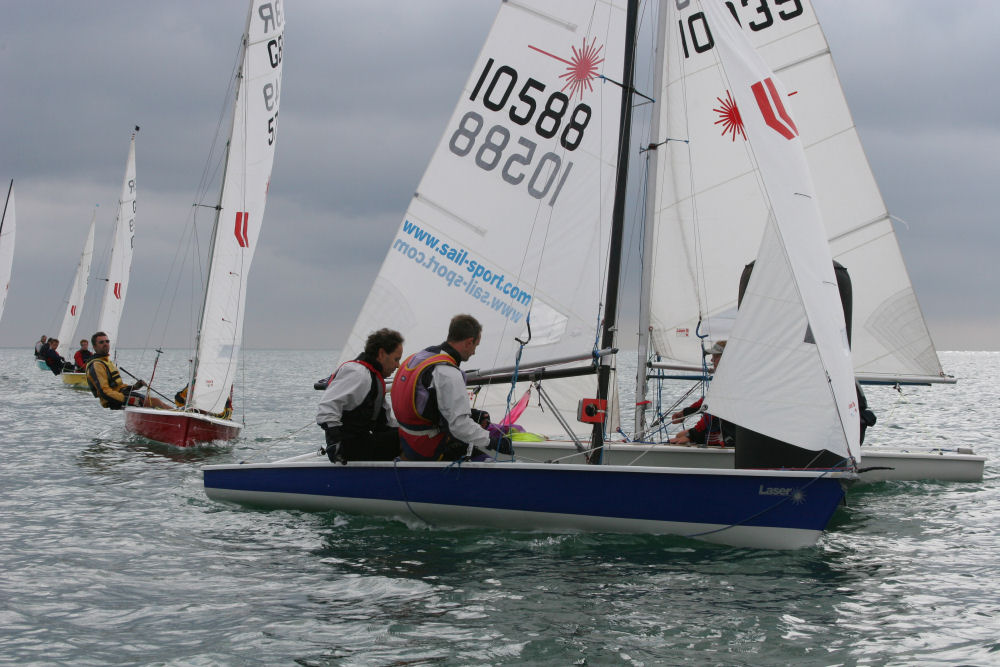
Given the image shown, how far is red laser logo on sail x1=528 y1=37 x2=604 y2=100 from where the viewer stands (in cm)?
682

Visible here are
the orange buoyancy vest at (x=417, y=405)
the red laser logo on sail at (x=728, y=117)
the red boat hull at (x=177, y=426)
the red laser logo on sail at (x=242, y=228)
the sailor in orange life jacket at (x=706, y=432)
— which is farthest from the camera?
the red laser logo on sail at (x=242, y=228)

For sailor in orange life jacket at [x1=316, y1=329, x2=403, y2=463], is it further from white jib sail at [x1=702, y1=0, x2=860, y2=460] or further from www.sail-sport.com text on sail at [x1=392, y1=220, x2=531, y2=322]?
white jib sail at [x1=702, y1=0, x2=860, y2=460]

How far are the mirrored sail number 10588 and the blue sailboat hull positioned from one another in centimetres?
223

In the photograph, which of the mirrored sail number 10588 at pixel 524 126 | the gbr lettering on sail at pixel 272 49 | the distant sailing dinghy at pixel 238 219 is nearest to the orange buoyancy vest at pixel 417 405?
the mirrored sail number 10588 at pixel 524 126

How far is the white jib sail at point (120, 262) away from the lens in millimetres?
24859

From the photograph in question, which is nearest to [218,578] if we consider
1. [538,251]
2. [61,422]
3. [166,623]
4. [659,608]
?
[166,623]

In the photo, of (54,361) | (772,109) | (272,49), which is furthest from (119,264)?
(772,109)

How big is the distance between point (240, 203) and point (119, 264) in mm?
14593

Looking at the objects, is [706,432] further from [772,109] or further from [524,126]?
[772,109]

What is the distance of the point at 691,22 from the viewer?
355 inches

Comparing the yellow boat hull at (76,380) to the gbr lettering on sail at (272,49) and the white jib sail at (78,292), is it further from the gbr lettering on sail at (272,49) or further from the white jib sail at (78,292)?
the gbr lettering on sail at (272,49)

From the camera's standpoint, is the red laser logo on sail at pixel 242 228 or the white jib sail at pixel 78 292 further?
the white jib sail at pixel 78 292

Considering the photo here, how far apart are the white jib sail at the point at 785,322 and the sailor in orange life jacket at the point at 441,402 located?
1.44 meters

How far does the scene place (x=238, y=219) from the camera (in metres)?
12.6
